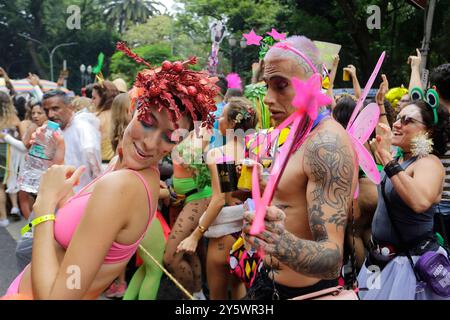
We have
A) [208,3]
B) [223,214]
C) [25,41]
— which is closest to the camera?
[223,214]

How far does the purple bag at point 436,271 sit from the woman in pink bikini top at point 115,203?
5.53 ft

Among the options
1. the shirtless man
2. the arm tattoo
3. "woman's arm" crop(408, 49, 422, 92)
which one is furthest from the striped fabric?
the arm tattoo

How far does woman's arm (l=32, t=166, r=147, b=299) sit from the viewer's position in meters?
1.69

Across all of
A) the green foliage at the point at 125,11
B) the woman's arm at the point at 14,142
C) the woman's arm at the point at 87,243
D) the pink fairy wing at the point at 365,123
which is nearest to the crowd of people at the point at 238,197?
the woman's arm at the point at 87,243

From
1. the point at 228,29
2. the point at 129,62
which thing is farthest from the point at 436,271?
the point at 129,62

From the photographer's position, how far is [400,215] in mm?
2900

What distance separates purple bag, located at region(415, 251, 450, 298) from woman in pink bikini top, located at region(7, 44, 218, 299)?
5.53 feet

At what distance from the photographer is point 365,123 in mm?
2328

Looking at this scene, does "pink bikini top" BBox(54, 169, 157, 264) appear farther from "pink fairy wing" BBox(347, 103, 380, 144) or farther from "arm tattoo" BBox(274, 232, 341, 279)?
"pink fairy wing" BBox(347, 103, 380, 144)

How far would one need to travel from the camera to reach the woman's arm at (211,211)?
357 cm

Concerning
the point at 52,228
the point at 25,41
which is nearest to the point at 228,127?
the point at 52,228

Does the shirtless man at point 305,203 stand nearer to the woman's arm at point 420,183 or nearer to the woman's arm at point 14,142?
the woman's arm at point 420,183
